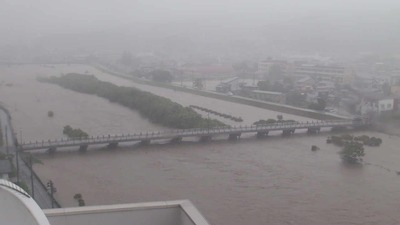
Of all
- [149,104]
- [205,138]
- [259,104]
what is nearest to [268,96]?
[259,104]

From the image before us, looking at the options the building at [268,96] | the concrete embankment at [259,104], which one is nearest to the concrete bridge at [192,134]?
the concrete embankment at [259,104]

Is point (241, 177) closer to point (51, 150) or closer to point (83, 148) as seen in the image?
point (83, 148)

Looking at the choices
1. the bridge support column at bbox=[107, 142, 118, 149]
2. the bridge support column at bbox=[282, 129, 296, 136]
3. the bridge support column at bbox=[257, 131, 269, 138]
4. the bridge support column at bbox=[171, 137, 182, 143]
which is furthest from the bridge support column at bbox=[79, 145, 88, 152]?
the bridge support column at bbox=[282, 129, 296, 136]

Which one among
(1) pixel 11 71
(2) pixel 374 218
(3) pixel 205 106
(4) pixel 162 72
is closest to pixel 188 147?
Result: (2) pixel 374 218

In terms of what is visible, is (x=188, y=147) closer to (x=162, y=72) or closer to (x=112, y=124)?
(x=112, y=124)

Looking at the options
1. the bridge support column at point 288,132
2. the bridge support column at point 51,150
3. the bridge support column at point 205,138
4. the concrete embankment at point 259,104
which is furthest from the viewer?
the concrete embankment at point 259,104

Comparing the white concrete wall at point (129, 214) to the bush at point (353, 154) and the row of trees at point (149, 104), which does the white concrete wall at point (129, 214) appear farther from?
the row of trees at point (149, 104)
